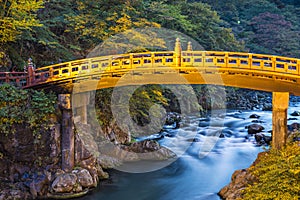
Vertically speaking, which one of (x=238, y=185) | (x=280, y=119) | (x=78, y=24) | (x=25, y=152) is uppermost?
(x=78, y=24)

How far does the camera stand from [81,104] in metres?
22.2

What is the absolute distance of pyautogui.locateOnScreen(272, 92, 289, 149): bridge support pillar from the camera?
18.7 m

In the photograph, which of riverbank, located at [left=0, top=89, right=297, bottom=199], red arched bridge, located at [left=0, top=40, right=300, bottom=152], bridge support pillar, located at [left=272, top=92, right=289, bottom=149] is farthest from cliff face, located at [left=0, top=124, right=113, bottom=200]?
bridge support pillar, located at [left=272, top=92, right=289, bottom=149]

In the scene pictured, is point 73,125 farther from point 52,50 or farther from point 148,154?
point 52,50

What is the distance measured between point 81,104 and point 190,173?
831cm

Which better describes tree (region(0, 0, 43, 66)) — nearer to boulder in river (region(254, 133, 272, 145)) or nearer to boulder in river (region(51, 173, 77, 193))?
boulder in river (region(51, 173, 77, 193))

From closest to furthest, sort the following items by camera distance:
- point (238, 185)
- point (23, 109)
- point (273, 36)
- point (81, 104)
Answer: point (238, 185) → point (23, 109) → point (81, 104) → point (273, 36)

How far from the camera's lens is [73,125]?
2053 centimetres

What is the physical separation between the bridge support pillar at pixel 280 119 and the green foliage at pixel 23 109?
12.3m

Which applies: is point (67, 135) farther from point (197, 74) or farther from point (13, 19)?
point (197, 74)

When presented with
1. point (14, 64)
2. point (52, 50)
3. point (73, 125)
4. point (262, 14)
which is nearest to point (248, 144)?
point (73, 125)

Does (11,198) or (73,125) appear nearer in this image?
(11,198)

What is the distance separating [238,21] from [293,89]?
48.7 metres

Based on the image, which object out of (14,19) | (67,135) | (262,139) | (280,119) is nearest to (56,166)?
(67,135)
